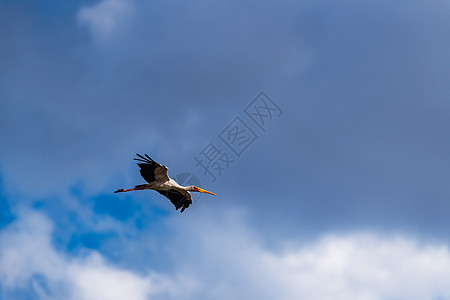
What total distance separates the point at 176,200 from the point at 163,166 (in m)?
7.10

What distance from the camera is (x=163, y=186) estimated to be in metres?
65.7

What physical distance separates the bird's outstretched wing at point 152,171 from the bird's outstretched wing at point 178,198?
148 inches

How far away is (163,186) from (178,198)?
142 inches

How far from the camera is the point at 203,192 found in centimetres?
7031

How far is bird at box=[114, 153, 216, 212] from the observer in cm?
6306

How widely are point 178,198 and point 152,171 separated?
635 cm

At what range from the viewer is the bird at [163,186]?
6306cm

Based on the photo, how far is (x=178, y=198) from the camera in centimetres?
6869

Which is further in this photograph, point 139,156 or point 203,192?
point 203,192

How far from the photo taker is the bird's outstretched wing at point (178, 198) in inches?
2694

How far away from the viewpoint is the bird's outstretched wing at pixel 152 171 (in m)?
62.3

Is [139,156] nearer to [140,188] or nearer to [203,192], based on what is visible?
[140,188]

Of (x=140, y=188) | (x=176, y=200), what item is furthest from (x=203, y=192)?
(x=140, y=188)

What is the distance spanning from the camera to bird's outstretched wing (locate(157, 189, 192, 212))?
2694 inches
